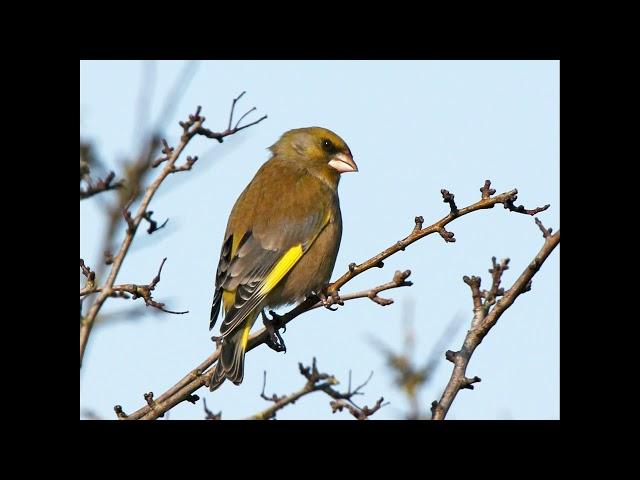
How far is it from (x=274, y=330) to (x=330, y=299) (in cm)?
74

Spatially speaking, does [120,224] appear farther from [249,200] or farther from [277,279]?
[249,200]

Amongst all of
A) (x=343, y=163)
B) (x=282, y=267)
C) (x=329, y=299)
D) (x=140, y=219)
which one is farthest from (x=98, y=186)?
(x=343, y=163)

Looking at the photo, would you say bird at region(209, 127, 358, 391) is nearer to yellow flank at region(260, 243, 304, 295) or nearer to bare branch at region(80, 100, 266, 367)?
yellow flank at region(260, 243, 304, 295)

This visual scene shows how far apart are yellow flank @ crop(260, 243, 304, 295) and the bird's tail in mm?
360

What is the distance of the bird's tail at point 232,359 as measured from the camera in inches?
206

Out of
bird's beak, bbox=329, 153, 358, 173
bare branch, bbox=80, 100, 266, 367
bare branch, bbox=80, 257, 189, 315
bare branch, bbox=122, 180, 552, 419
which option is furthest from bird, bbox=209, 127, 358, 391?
bare branch, bbox=80, 100, 266, 367

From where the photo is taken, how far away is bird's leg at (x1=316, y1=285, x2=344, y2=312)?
569 centimetres

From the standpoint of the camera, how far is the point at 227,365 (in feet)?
18.0

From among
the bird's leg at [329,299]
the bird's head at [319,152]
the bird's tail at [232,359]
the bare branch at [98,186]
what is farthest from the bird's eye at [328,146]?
the bare branch at [98,186]

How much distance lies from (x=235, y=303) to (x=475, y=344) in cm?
267

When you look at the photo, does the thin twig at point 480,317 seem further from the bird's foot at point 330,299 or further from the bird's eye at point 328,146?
the bird's eye at point 328,146

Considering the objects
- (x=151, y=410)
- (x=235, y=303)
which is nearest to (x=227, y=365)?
(x=235, y=303)

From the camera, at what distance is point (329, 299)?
232 inches

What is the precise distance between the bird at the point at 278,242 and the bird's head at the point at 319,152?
0.01 metres
